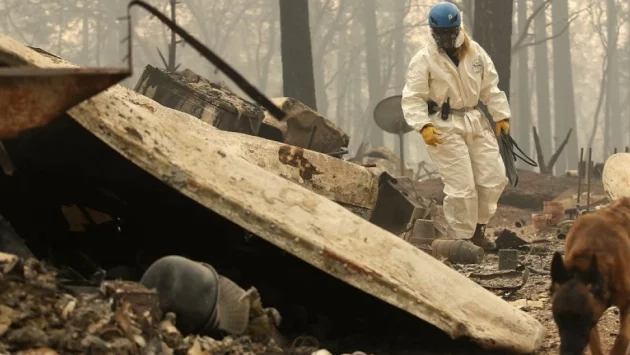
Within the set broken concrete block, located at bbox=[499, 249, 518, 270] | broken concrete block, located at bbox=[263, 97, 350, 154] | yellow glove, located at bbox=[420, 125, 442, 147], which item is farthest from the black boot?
broken concrete block, located at bbox=[263, 97, 350, 154]

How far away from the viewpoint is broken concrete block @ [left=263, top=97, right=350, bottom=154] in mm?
11250

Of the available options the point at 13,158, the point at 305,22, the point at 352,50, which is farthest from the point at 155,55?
the point at 13,158

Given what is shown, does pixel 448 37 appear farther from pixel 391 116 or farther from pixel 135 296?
pixel 391 116

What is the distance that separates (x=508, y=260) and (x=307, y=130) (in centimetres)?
324

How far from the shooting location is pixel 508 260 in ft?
28.6

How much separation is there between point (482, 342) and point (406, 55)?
202 ft

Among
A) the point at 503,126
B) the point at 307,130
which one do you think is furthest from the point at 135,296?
the point at 307,130

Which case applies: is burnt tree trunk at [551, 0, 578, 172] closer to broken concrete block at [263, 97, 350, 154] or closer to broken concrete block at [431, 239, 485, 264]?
broken concrete block at [263, 97, 350, 154]

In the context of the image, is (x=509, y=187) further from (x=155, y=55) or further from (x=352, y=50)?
(x=155, y=55)

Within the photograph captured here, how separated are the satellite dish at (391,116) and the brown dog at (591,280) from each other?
10052 mm

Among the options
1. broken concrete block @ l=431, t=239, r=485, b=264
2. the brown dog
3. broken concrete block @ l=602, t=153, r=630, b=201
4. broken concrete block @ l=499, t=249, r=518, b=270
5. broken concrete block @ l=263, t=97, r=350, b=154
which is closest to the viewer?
the brown dog

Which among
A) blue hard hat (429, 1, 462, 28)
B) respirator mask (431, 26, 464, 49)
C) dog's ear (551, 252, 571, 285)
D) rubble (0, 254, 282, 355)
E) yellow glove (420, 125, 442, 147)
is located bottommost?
rubble (0, 254, 282, 355)

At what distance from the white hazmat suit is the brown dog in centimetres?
395

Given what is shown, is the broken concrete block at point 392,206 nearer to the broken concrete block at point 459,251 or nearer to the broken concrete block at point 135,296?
the broken concrete block at point 459,251
